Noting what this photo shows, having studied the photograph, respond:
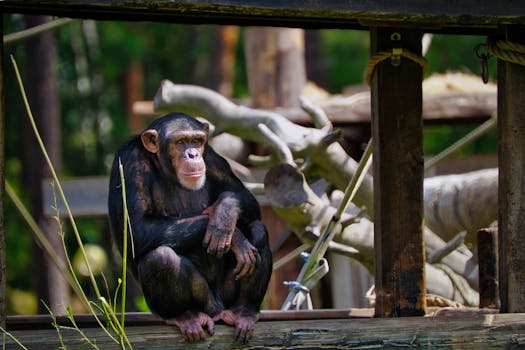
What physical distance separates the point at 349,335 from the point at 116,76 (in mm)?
17339

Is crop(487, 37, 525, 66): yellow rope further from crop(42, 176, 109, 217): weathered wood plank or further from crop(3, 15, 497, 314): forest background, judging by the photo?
crop(3, 15, 497, 314): forest background

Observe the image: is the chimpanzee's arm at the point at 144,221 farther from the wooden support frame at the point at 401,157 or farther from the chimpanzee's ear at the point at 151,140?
the wooden support frame at the point at 401,157

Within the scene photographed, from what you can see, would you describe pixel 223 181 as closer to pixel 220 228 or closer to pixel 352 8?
pixel 220 228

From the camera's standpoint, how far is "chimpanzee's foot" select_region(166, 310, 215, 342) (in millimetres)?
4371

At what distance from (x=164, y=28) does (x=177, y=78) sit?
1.13 meters

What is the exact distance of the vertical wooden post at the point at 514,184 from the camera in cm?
472

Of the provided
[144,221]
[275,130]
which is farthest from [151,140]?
[275,130]

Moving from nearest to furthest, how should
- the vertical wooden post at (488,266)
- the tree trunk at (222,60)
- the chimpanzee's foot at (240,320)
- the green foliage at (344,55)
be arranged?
the chimpanzee's foot at (240,320) → the vertical wooden post at (488,266) → the tree trunk at (222,60) → the green foliage at (344,55)

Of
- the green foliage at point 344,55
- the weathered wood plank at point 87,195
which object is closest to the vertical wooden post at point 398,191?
the weathered wood plank at point 87,195

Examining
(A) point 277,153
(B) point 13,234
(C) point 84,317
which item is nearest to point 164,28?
(B) point 13,234

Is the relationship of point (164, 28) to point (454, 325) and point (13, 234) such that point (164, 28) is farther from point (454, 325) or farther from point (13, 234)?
point (454, 325)

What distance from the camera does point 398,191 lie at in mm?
4844

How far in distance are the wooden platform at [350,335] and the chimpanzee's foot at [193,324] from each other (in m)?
0.03

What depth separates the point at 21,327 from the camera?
205 inches
